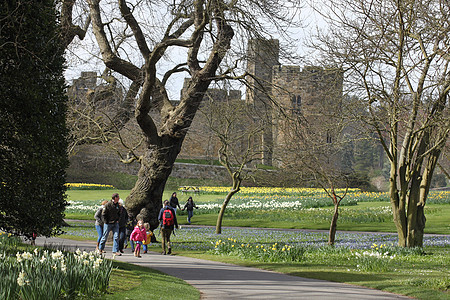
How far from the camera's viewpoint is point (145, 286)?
324 inches

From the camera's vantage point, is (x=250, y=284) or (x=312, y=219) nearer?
(x=250, y=284)

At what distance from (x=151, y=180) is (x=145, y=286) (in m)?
8.15

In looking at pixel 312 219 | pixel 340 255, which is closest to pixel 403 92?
pixel 340 255

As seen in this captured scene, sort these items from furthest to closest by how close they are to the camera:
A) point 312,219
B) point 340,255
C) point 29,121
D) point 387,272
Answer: point 312,219 < point 340,255 < point 387,272 < point 29,121

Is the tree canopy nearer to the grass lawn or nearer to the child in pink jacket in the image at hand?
the grass lawn

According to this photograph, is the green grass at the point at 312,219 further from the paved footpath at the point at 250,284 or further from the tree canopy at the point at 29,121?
the tree canopy at the point at 29,121

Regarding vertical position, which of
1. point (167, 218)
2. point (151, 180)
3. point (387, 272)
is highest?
point (151, 180)

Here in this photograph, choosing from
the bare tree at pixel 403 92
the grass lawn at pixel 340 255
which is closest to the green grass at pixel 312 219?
the grass lawn at pixel 340 255

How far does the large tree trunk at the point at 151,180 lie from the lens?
631 inches

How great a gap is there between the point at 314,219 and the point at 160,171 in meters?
11.7

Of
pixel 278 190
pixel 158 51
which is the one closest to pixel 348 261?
pixel 158 51

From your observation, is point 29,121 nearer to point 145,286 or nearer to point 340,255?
point 145,286

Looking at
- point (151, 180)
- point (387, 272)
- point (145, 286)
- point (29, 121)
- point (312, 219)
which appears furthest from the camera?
point (312, 219)

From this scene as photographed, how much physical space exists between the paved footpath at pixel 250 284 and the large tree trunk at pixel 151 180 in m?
3.91
